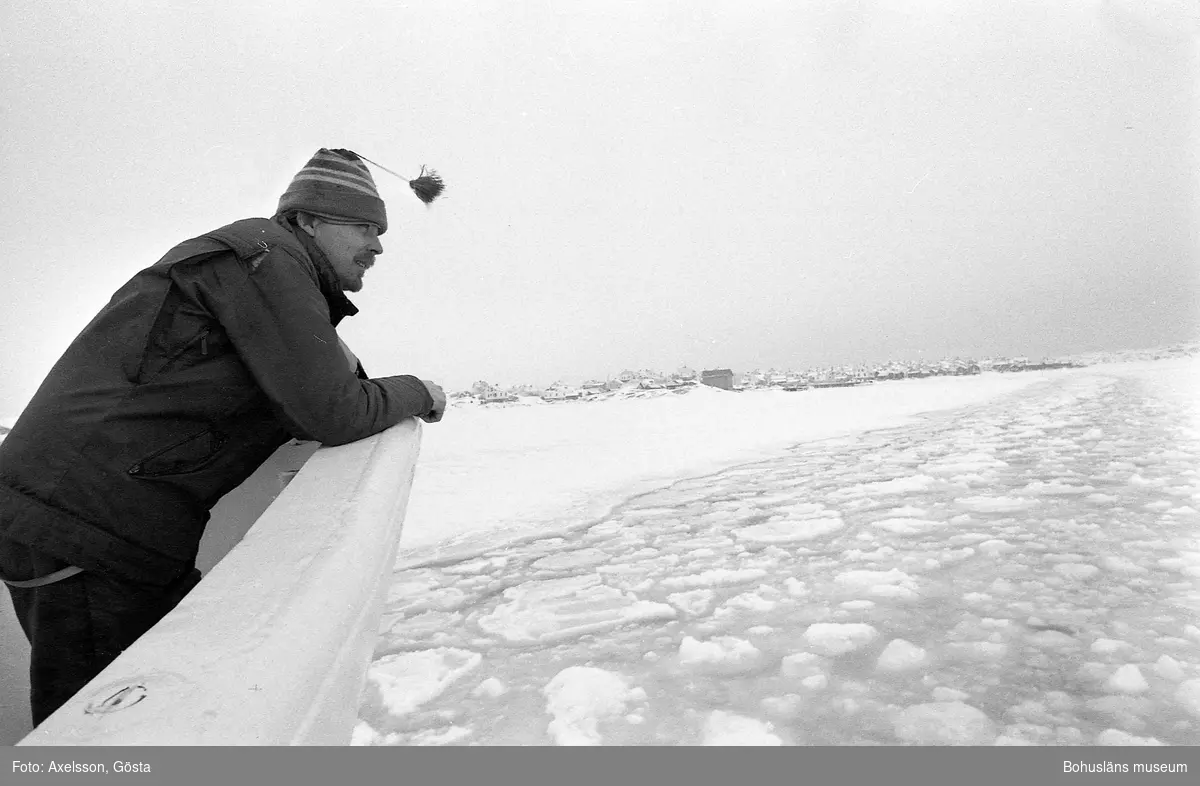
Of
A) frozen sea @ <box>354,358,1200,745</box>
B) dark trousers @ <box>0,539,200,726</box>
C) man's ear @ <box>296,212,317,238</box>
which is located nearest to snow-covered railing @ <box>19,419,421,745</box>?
dark trousers @ <box>0,539,200,726</box>

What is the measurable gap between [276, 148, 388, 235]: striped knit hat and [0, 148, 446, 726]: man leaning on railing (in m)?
0.17

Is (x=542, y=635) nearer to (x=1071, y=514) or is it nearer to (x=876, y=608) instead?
(x=876, y=608)

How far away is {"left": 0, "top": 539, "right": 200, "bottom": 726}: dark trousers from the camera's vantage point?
90cm

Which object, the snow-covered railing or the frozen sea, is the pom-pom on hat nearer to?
the snow-covered railing

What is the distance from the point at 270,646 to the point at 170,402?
0.52 meters

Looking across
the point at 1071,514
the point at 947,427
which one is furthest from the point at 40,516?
the point at 947,427

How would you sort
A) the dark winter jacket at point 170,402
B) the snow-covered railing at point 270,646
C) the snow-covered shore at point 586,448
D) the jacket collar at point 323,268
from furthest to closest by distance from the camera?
the snow-covered shore at point 586,448
the jacket collar at point 323,268
the dark winter jacket at point 170,402
the snow-covered railing at point 270,646

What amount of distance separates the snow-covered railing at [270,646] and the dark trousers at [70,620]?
0.91 feet

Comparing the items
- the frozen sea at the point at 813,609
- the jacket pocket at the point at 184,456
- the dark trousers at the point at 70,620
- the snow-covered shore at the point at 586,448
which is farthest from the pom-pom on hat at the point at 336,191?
the snow-covered shore at the point at 586,448

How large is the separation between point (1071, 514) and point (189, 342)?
309 cm

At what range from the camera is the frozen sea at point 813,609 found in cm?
126

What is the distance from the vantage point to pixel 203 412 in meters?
0.98

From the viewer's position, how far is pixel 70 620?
917 mm

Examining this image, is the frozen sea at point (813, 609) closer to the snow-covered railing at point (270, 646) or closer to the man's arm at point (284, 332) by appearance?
the snow-covered railing at point (270, 646)
